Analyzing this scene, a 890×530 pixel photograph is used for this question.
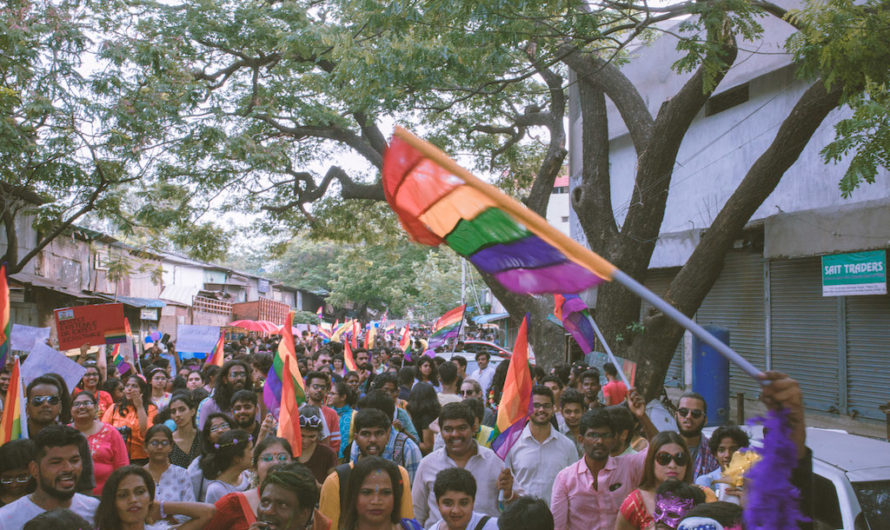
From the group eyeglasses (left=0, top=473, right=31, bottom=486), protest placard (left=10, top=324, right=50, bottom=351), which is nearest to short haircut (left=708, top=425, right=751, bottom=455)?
eyeglasses (left=0, top=473, right=31, bottom=486)

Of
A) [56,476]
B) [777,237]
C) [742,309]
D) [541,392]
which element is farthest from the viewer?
[742,309]

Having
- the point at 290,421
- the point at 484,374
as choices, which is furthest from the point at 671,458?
the point at 484,374

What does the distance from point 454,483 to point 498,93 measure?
11.0m

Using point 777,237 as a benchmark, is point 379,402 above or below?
below

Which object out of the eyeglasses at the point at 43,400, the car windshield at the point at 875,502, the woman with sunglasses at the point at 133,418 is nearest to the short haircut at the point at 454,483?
the car windshield at the point at 875,502

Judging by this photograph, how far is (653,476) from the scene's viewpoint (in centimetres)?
405

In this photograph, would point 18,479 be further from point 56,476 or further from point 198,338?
point 198,338

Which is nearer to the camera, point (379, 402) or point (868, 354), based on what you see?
point (379, 402)

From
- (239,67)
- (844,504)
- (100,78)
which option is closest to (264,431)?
(844,504)

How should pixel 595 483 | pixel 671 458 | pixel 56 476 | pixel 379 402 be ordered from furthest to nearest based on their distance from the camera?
pixel 379 402 → pixel 595 483 → pixel 671 458 → pixel 56 476

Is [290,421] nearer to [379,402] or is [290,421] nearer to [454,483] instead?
[379,402]

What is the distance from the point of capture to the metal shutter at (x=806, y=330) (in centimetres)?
1176

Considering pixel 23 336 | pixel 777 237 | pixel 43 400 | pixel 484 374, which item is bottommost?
pixel 43 400

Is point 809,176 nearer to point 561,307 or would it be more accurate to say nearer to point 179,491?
point 561,307
